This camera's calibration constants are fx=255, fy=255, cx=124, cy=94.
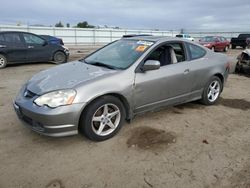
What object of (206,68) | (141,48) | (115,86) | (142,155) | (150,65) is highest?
(141,48)

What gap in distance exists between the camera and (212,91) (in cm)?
556

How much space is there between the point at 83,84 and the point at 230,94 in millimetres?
4491

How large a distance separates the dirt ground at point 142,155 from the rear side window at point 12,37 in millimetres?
6774

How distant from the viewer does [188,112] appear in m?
5.11

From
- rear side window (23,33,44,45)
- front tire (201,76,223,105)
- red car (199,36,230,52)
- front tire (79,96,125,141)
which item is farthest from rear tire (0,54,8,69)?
red car (199,36,230,52)

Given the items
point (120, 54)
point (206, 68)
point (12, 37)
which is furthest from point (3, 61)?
point (206, 68)

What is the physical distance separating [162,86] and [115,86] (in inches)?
39.7

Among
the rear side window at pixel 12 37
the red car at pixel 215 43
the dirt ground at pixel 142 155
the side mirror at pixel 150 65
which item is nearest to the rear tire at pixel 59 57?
Answer: the rear side window at pixel 12 37

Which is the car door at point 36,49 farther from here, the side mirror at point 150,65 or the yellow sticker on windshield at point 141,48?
the side mirror at point 150,65

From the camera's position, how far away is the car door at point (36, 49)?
36.3ft

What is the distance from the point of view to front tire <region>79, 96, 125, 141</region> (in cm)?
359

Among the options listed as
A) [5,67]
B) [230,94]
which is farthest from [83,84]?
[5,67]

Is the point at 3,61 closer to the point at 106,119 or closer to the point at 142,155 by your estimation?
the point at 106,119

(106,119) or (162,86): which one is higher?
(162,86)
